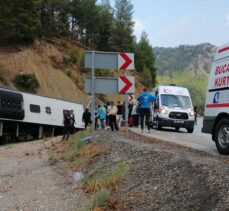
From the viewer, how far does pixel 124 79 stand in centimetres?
1483

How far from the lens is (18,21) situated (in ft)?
212

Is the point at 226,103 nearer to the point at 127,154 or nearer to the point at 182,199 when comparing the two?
the point at 127,154

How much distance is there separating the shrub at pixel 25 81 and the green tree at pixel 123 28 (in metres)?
33.6

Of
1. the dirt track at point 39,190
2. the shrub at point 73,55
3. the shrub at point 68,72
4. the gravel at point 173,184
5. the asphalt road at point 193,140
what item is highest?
the shrub at point 73,55

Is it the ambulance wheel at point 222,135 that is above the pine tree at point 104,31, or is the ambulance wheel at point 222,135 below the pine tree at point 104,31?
below

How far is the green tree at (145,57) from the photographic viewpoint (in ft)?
341

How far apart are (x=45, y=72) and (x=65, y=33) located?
62.0ft

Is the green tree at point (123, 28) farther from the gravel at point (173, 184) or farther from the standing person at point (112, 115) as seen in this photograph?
the gravel at point (173, 184)

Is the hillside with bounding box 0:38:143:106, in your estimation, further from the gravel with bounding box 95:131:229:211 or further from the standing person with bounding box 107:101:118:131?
the gravel with bounding box 95:131:229:211

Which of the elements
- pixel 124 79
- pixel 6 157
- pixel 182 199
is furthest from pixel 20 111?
pixel 182 199

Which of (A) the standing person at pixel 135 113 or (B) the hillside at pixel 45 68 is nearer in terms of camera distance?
(A) the standing person at pixel 135 113

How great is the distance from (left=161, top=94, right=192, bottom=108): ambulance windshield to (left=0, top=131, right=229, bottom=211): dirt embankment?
12.5 metres

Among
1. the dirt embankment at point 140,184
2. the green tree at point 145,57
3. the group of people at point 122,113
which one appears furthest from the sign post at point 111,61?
the green tree at point 145,57

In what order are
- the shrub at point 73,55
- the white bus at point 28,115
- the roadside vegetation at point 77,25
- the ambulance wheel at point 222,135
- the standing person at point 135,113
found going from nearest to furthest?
the ambulance wheel at point 222,135 < the standing person at point 135,113 < the white bus at point 28,115 < the roadside vegetation at point 77,25 < the shrub at point 73,55
